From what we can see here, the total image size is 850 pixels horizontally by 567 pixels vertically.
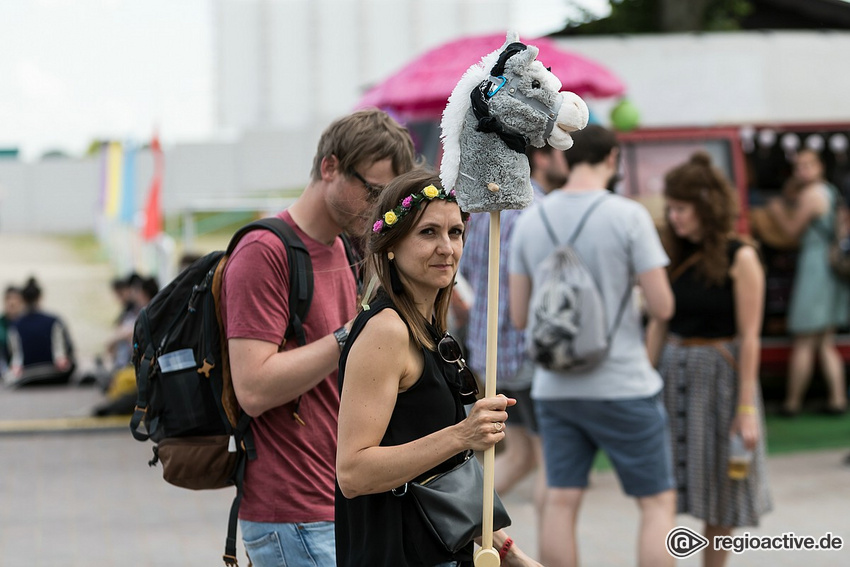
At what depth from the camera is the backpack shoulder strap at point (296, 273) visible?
2.83m

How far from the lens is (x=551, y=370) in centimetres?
438

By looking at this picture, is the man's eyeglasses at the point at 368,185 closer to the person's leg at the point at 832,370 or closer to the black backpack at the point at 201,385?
the black backpack at the point at 201,385

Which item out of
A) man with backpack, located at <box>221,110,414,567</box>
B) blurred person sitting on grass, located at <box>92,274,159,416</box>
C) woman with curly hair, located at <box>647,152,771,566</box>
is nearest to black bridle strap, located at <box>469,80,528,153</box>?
man with backpack, located at <box>221,110,414,567</box>

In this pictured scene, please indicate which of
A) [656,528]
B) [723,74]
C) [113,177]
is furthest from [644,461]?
[113,177]

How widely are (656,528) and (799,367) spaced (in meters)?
5.72

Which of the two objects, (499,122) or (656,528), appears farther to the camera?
(656,528)

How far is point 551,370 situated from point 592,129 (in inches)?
38.8

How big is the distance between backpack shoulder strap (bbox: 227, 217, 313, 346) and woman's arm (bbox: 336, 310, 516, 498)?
514 millimetres

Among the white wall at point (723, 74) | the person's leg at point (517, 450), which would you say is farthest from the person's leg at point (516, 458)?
the white wall at point (723, 74)

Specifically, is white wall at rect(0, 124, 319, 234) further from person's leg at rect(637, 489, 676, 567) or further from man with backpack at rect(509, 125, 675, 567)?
person's leg at rect(637, 489, 676, 567)

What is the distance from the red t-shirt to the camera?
2.77 metres

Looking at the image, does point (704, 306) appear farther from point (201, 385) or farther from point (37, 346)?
point (37, 346)

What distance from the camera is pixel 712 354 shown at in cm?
475

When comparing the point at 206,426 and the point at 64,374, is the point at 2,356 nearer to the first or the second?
the point at 64,374
